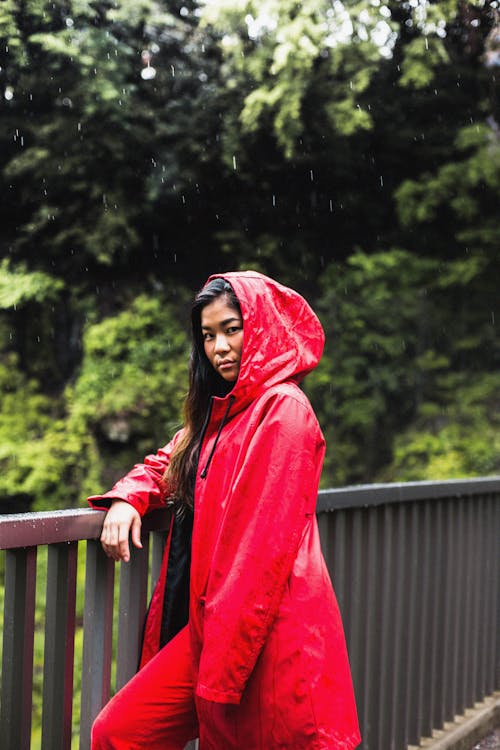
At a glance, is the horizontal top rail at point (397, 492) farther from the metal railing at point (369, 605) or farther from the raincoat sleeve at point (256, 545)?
the raincoat sleeve at point (256, 545)

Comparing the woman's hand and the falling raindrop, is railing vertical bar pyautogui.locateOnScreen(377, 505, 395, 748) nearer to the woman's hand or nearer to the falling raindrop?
the woman's hand

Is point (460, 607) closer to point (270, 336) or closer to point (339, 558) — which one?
point (339, 558)

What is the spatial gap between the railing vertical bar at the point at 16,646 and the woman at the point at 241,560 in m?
0.21

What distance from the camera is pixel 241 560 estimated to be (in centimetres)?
188

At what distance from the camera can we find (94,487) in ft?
35.4

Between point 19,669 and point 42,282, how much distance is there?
1011 centimetres

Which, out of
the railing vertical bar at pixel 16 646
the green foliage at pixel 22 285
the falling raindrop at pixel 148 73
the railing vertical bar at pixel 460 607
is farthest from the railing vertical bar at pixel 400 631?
the falling raindrop at pixel 148 73

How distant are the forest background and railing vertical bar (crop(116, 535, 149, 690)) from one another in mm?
8452

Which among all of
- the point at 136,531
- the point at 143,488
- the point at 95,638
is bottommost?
the point at 95,638

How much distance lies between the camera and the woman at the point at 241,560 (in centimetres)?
188

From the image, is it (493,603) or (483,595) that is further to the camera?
(493,603)

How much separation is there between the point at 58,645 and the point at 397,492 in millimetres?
1744

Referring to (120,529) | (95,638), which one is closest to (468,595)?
(95,638)

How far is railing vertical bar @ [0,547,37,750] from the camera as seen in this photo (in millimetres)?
2078
